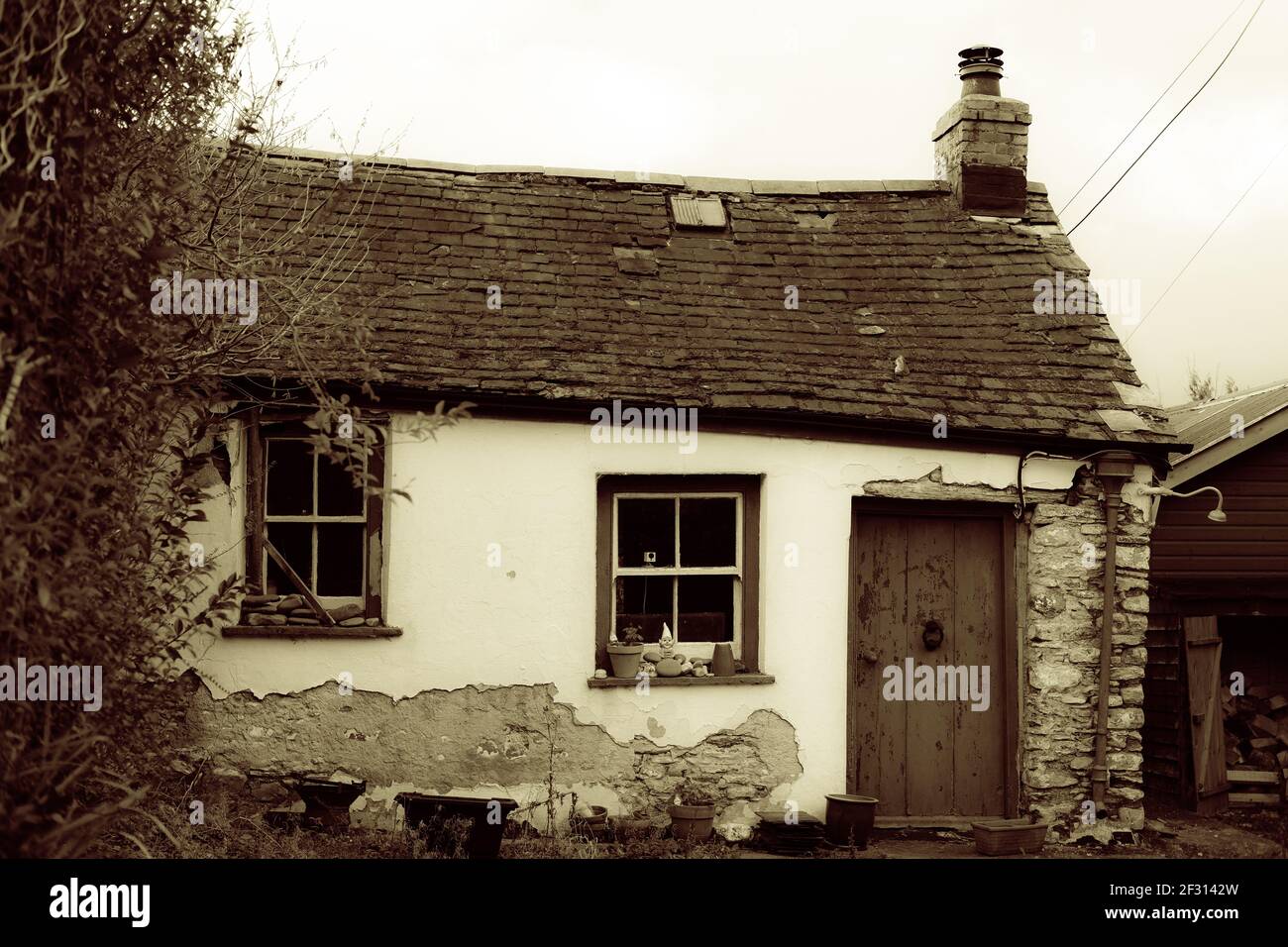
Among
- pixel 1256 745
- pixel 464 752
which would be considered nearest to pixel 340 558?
pixel 464 752

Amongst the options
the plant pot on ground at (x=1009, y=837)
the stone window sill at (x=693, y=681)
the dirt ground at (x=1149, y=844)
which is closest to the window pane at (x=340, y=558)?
the stone window sill at (x=693, y=681)

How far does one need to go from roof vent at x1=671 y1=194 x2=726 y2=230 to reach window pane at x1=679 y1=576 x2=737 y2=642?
316 cm

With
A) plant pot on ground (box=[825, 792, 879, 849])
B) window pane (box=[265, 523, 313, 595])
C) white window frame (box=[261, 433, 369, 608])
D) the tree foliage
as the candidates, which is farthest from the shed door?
the tree foliage

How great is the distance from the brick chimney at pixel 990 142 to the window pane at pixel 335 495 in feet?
19.2

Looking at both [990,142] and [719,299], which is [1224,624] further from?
[719,299]

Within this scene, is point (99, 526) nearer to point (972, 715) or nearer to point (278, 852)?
point (278, 852)

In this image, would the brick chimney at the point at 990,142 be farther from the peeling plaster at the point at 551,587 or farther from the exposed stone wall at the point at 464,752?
the exposed stone wall at the point at 464,752

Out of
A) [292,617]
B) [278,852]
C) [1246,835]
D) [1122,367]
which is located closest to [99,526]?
[278,852]

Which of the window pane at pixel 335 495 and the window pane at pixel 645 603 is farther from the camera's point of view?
the window pane at pixel 645 603

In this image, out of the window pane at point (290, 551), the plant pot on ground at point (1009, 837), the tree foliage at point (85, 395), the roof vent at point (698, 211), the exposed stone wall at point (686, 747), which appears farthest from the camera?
the roof vent at point (698, 211)

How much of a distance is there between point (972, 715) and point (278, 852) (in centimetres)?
485

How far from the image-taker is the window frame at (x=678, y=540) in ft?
27.4

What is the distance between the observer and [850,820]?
7918mm

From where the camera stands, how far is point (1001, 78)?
413 inches
